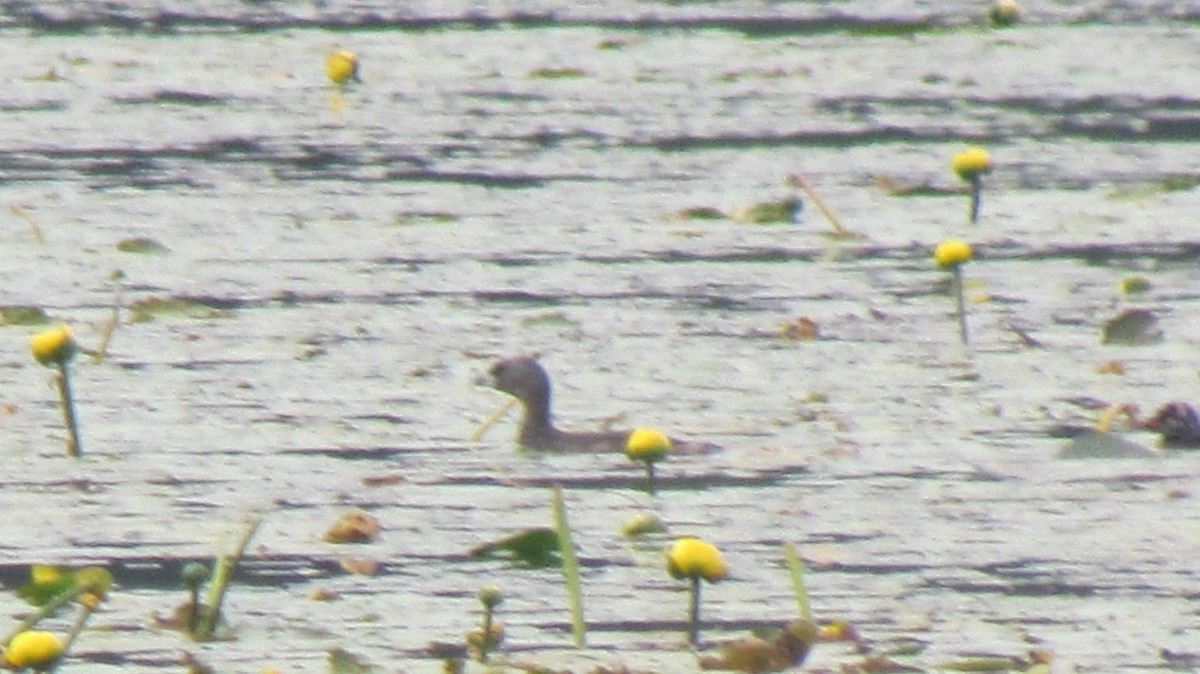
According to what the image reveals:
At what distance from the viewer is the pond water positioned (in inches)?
131

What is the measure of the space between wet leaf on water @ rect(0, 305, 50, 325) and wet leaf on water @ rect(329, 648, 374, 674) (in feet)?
6.07

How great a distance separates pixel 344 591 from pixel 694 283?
1833 mm

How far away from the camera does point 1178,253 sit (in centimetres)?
531

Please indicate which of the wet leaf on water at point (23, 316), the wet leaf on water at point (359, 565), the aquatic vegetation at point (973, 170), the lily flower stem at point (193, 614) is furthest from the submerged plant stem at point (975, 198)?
the lily flower stem at point (193, 614)

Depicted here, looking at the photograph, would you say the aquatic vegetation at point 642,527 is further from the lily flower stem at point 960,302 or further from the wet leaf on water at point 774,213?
the wet leaf on water at point 774,213

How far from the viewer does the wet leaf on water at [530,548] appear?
3.41 metres

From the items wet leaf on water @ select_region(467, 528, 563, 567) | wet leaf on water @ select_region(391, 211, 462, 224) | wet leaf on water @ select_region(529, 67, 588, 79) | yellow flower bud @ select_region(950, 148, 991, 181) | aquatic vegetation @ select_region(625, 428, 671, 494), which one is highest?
yellow flower bud @ select_region(950, 148, 991, 181)

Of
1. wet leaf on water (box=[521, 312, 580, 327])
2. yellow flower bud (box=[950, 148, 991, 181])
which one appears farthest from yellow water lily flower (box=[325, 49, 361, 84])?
wet leaf on water (box=[521, 312, 580, 327])

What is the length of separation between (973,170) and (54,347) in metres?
2.09

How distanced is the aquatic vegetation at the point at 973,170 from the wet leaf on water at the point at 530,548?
2.11 metres

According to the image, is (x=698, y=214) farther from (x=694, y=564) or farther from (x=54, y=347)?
(x=694, y=564)

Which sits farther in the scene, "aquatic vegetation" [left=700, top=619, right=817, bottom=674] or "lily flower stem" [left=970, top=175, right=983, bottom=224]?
"lily flower stem" [left=970, top=175, right=983, bottom=224]

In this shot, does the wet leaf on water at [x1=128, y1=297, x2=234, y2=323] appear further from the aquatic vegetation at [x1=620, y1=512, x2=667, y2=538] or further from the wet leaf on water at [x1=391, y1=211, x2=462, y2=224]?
the aquatic vegetation at [x1=620, y1=512, x2=667, y2=538]

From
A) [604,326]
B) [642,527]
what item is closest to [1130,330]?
[604,326]
